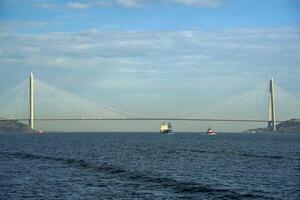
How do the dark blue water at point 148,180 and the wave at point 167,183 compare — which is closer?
the dark blue water at point 148,180

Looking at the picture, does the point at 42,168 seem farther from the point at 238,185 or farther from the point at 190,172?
the point at 238,185

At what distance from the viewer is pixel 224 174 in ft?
160

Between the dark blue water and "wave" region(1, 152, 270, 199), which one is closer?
the dark blue water

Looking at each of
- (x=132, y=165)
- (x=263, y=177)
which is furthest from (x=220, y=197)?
(x=132, y=165)

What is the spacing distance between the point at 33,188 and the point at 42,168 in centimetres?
1576

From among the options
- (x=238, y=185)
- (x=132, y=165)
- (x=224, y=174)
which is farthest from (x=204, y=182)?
(x=132, y=165)

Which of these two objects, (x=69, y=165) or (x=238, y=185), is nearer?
(x=238, y=185)

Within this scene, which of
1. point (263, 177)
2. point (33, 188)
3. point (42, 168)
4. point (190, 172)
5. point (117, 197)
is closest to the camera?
point (117, 197)

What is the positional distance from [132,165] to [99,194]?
21211 mm

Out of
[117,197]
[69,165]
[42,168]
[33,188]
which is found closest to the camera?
[117,197]

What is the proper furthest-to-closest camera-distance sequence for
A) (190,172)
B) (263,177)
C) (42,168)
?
1. (42,168)
2. (190,172)
3. (263,177)

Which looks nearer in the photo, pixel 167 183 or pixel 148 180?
pixel 167 183

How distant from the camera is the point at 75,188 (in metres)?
39.4

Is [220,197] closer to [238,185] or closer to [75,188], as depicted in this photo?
[238,185]
